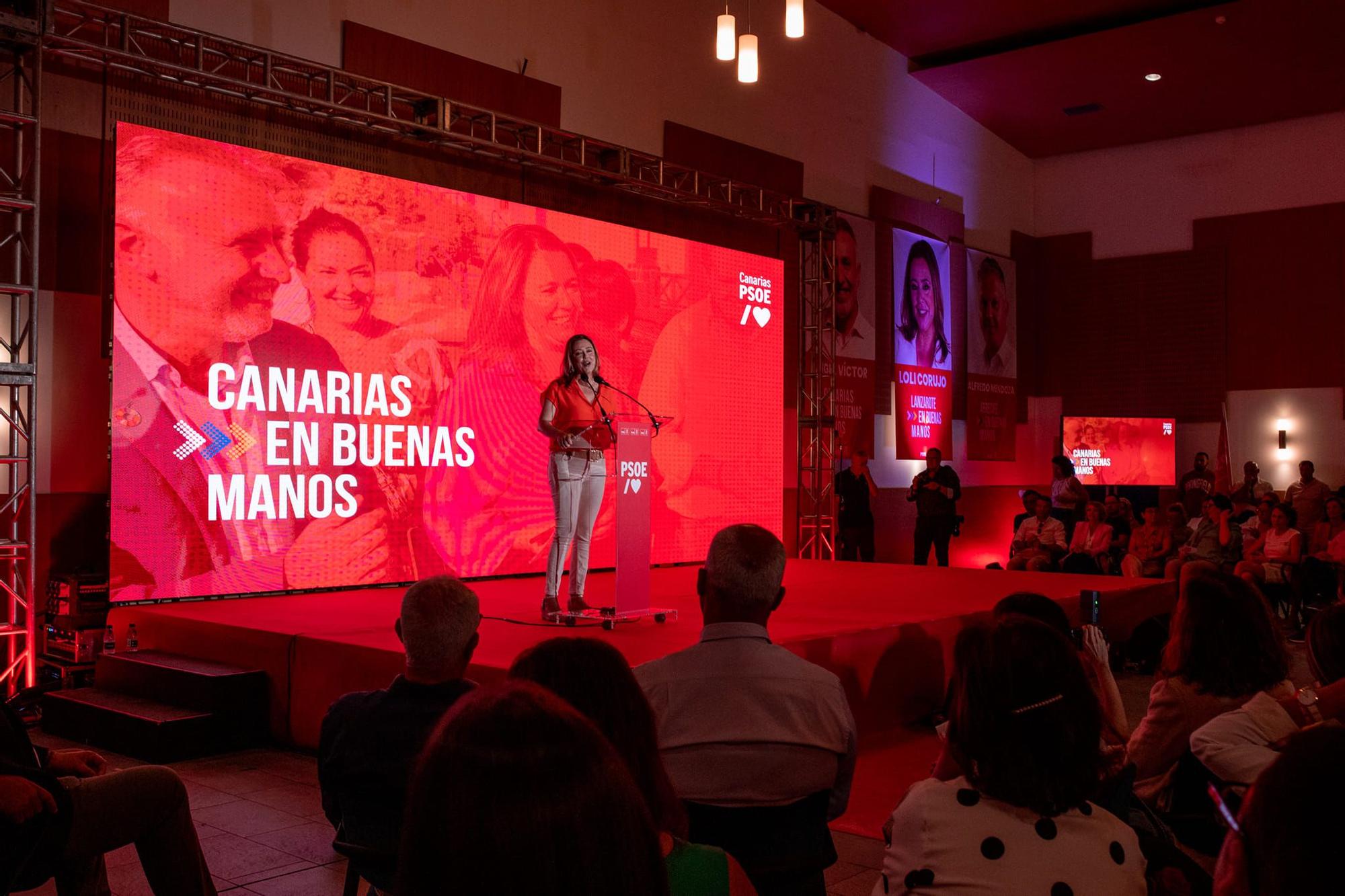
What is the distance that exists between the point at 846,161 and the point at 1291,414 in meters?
5.89

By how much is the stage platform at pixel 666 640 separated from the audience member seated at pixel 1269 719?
4.62ft

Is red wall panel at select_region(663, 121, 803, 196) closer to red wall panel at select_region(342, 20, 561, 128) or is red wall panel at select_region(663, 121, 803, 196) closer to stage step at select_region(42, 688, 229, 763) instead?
red wall panel at select_region(342, 20, 561, 128)

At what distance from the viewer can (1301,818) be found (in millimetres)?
1042

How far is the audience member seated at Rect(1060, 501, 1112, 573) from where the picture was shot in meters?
9.33

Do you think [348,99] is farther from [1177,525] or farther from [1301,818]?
[1301,818]

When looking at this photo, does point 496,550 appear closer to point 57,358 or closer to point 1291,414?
point 57,358

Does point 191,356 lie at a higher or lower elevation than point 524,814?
higher

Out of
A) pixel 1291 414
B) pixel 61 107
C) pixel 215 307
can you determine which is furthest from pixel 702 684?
pixel 1291 414

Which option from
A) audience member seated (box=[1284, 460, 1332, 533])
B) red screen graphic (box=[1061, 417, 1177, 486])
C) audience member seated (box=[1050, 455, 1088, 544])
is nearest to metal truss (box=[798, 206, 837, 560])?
audience member seated (box=[1050, 455, 1088, 544])

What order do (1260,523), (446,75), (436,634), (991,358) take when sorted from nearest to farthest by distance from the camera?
1. (436,634)
2. (446,75)
3. (1260,523)
4. (991,358)

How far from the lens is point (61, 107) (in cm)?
622

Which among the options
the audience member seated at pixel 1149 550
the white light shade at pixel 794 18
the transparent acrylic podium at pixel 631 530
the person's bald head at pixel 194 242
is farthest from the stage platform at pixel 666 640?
the white light shade at pixel 794 18

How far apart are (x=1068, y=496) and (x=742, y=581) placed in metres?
10.1

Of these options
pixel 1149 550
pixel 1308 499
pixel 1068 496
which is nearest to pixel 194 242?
pixel 1149 550
